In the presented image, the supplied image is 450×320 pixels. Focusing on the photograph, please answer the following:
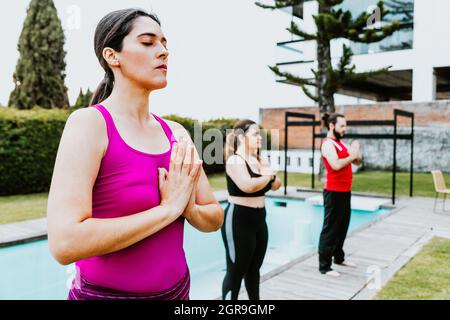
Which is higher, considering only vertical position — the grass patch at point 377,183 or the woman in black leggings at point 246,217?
the woman in black leggings at point 246,217

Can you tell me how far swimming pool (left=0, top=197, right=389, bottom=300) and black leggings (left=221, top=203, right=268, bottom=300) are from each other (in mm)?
247

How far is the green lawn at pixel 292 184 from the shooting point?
496 centimetres

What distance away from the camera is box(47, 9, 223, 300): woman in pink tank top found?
0.59 metres

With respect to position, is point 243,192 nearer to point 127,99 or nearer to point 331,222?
point 331,222

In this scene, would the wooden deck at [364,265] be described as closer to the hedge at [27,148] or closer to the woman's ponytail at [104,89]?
the woman's ponytail at [104,89]

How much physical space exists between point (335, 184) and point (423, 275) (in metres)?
0.80

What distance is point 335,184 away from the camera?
2.88 metres

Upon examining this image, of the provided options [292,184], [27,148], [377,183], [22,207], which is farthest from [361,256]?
[27,148]

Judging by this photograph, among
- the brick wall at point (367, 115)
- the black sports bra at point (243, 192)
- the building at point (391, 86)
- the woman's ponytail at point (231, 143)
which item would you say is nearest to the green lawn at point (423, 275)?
the black sports bra at point (243, 192)

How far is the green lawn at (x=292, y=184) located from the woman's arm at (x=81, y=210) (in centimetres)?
310

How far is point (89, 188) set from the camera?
23.4 inches

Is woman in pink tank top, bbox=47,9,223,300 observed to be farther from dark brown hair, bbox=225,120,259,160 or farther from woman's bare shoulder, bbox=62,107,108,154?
dark brown hair, bbox=225,120,259,160

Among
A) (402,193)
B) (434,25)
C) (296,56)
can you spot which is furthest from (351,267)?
(296,56)
